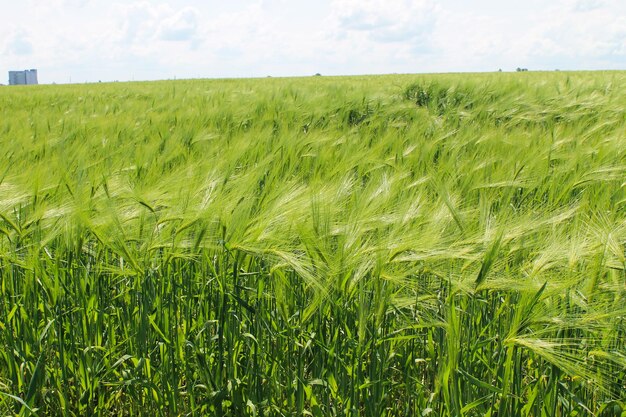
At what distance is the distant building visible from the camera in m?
92.8

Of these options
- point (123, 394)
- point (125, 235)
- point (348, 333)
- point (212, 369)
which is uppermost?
point (125, 235)

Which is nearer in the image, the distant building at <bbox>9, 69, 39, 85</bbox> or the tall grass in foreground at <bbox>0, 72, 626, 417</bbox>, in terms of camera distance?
the tall grass in foreground at <bbox>0, 72, 626, 417</bbox>

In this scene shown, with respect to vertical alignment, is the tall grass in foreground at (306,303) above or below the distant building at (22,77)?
below

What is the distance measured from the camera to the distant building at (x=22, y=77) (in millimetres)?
Answer: 92750

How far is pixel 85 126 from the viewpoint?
398cm

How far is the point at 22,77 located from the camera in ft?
306

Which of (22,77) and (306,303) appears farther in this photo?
(22,77)

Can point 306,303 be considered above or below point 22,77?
below

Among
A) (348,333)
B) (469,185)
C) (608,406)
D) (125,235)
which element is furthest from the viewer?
(469,185)

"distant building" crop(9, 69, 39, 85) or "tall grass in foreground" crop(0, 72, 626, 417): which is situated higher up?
"distant building" crop(9, 69, 39, 85)

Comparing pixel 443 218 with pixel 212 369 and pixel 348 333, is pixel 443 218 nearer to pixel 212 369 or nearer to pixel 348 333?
pixel 348 333

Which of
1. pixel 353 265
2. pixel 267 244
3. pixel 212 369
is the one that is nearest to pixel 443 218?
pixel 353 265

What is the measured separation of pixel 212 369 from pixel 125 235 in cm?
40

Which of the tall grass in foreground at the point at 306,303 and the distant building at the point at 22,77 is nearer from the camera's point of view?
the tall grass in foreground at the point at 306,303
